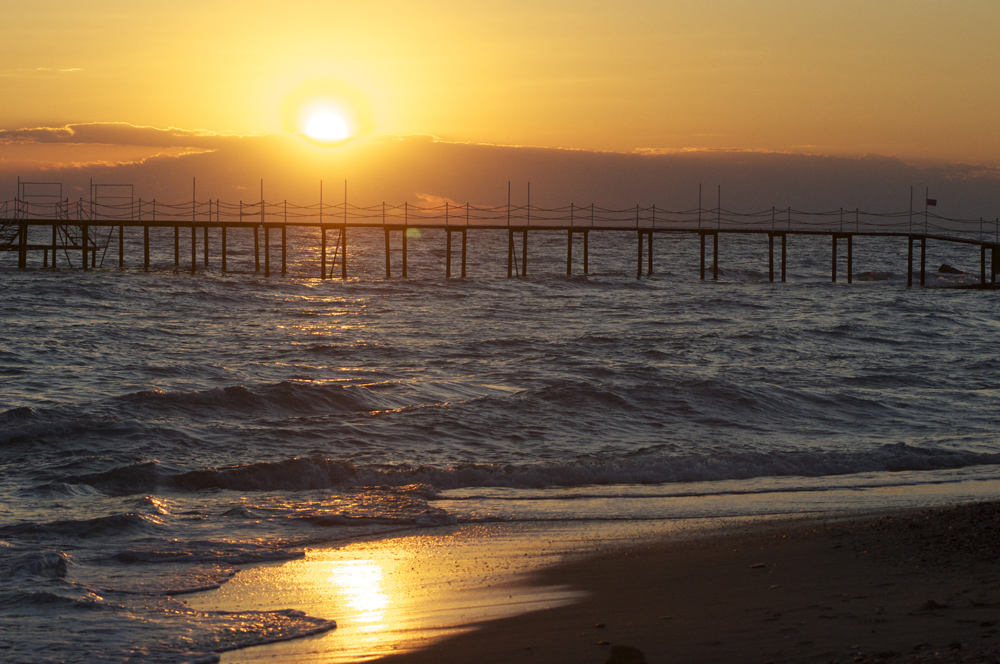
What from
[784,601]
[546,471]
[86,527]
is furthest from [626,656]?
[546,471]

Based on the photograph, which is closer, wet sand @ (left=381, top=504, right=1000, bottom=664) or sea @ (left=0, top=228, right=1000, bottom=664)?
wet sand @ (left=381, top=504, right=1000, bottom=664)

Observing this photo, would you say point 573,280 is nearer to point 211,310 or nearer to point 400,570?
point 211,310

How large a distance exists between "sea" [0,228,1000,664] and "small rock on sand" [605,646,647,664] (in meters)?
1.66

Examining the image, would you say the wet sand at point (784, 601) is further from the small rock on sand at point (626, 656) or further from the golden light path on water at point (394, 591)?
the golden light path on water at point (394, 591)

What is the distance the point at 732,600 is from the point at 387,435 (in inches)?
253

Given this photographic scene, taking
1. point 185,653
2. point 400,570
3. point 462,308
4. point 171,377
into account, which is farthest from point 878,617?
point 462,308

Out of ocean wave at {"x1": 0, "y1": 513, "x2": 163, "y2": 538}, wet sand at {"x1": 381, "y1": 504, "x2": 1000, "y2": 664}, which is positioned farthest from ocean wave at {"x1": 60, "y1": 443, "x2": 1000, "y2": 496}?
wet sand at {"x1": 381, "y1": 504, "x2": 1000, "y2": 664}

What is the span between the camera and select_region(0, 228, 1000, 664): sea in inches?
246

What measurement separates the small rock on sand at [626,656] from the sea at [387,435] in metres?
1.66

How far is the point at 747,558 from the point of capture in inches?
243

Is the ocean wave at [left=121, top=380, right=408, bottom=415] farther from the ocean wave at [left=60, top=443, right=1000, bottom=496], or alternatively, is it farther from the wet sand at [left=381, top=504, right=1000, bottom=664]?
the wet sand at [left=381, top=504, right=1000, bottom=664]

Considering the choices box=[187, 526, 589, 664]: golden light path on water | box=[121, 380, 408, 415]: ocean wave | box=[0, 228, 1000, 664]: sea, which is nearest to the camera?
box=[187, 526, 589, 664]: golden light path on water

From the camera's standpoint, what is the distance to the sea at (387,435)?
625cm

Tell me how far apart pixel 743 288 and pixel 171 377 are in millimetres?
30212
